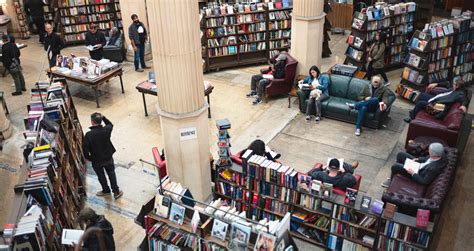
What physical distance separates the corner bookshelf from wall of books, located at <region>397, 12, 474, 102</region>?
9.61m

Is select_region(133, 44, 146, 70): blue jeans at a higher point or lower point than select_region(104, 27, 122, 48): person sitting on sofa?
lower

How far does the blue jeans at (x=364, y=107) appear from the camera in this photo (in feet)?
33.2

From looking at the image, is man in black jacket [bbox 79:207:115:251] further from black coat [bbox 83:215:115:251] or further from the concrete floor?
the concrete floor

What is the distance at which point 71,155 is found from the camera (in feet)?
27.4

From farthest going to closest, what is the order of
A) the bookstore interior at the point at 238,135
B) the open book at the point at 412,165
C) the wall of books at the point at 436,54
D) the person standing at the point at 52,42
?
the person standing at the point at 52,42 < the wall of books at the point at 436,54 < the open book at the point at 412,165 < the bookstore interior at the point at 238,135

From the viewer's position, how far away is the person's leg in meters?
8.11

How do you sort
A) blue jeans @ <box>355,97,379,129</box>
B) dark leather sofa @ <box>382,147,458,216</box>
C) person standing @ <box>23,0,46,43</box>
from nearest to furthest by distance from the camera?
dark leather sofa @ <box>382,147,458,216</box>, blue jeans @ <box>355,97,379,129</box>, person standing @ <box>23,0,46,43</box>

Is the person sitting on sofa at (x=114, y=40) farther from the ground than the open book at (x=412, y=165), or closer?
farther from the ground

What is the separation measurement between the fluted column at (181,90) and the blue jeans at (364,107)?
400 cm

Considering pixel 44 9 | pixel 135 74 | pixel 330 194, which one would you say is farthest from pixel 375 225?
pixel 44 9

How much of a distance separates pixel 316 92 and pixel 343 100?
66 centimetres

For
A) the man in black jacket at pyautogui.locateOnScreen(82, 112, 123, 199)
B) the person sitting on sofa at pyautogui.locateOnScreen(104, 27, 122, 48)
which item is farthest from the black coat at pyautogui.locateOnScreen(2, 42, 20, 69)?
the man in black jacket at pyautogui.locateOnScreen(82, 112, 123, 199)

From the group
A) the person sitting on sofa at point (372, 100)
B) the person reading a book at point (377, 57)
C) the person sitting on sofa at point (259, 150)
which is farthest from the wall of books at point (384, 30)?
the person sitting on sofa at point (259, 150)

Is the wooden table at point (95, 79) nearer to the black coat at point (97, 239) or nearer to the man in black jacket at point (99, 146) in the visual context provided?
the man in black jacket at point (99, 146)
